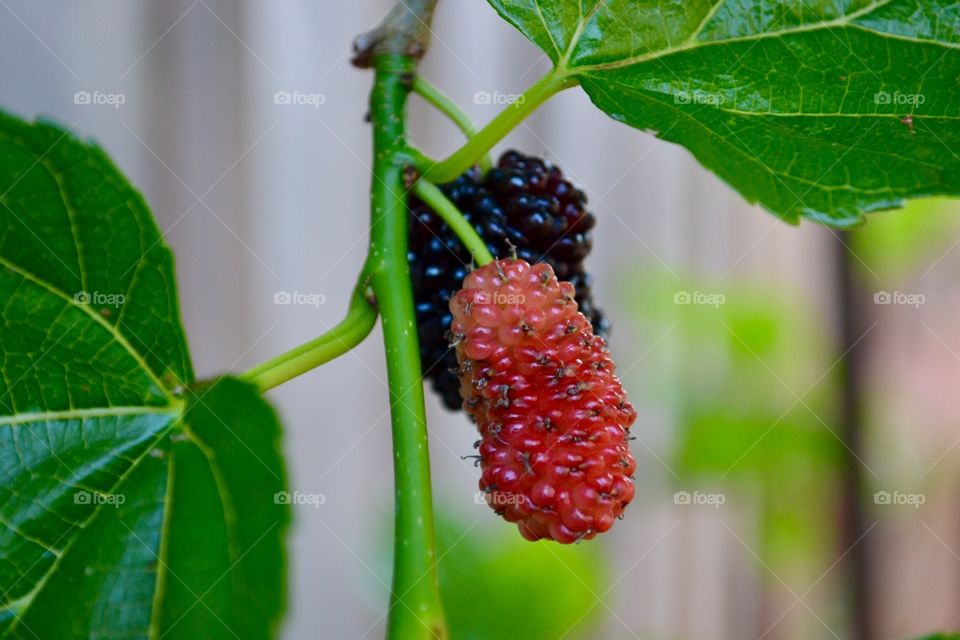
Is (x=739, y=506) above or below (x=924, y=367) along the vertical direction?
below

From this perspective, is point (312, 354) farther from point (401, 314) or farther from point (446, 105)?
point (446, 105)

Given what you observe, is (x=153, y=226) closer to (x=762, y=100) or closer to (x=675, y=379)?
(x=762, y=100)

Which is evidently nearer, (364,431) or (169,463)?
(169,463)

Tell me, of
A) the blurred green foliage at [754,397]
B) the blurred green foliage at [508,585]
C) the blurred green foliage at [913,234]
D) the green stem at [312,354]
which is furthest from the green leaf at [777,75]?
the blurred green foliage at [913,234]

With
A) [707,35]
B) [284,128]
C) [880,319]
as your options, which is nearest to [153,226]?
[707,35]

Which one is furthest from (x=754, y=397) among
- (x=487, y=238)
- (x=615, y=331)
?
(x=487, y=238)

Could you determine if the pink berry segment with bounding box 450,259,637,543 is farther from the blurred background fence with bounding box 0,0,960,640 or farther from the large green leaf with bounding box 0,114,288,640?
the blurred background fence with bounding box 0,0,960,640
